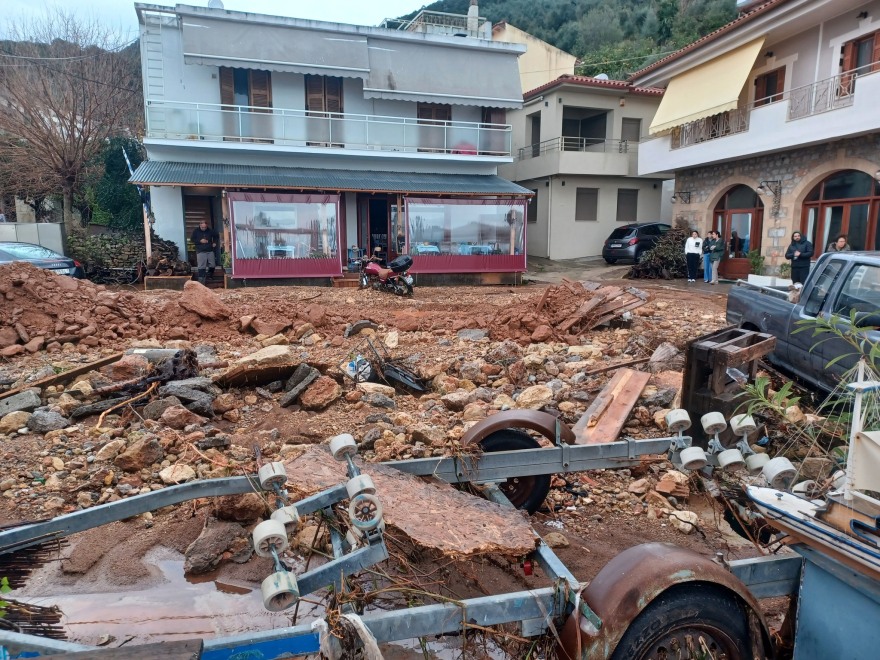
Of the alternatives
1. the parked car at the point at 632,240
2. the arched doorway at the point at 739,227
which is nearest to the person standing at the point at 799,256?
the arched doorway at the point at 739,227

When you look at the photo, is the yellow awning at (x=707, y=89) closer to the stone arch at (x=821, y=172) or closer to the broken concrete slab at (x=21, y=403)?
the stone arch at (x=821, y=172)

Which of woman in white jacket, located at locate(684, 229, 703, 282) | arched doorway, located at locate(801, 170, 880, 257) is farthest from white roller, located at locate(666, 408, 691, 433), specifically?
woman in white jacket, located at locate(684, 229, 703, 282)

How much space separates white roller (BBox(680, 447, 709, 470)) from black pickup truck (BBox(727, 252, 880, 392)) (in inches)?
85.1

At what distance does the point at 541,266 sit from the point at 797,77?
10.2 m

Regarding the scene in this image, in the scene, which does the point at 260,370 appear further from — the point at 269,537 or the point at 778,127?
the point at 778,127

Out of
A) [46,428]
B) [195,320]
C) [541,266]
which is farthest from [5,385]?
[541,266]

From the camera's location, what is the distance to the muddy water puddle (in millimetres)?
3203

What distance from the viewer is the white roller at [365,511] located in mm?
2326

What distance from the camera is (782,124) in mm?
16562

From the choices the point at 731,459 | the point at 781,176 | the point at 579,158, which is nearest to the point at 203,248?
the point at 579,158

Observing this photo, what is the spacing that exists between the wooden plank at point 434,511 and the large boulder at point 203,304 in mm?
7613

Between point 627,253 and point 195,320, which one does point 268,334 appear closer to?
point 195,320

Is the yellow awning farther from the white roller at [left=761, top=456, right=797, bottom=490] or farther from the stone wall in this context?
the white roller at [left=761, top=456, right=797, bottom=490]

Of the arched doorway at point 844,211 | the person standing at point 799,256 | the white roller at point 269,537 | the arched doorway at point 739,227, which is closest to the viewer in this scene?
the white roller at point 269,537
